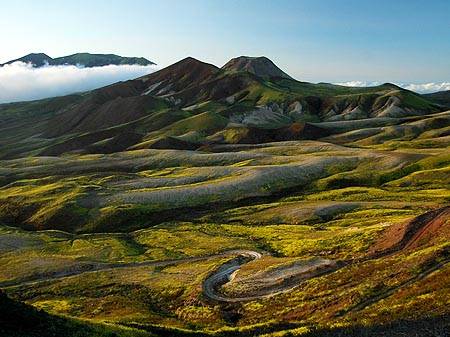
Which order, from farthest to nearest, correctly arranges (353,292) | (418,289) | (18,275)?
(18,275) → (353,292) → (418,289)

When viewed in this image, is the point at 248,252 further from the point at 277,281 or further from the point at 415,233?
the point at 415,233

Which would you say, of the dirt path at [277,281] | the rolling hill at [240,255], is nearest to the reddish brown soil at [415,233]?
the rolling hill at [240,255]

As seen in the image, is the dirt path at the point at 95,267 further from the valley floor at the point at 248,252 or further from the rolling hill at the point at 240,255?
the rolling hill at the point at 240,255

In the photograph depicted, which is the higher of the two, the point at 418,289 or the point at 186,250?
the point at 418,289

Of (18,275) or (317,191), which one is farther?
(317,191)

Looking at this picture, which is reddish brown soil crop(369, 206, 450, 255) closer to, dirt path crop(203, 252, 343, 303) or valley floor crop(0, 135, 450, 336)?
valley floor crop(0, 135, 450, 336)

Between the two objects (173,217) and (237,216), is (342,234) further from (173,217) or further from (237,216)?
(173,217)

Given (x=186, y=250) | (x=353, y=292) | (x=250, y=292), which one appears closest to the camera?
(x=353, y=292)

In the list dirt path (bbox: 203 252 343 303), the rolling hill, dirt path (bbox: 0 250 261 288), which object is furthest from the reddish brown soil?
dirt path (bbox: 0 250 261 288)

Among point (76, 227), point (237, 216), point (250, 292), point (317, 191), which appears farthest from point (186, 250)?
point (317, 191)
